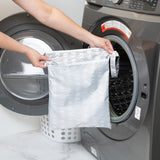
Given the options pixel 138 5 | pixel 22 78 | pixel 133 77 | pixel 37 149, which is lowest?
pixel 37 149

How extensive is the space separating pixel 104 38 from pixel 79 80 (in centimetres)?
23

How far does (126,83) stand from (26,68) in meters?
0.59

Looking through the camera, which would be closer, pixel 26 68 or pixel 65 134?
pixel 26 68

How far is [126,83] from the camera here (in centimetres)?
137

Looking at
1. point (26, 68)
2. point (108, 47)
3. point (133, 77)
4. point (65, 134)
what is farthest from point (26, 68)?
point (133, 77)

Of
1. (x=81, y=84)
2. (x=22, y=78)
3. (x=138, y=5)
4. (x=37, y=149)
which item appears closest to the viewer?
(x=138, y=5)

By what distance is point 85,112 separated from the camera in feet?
4.33

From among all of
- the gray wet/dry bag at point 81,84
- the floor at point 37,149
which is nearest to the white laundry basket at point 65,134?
Answer: the floor at point 37,149

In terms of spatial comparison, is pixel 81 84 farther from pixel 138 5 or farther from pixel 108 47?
pixel 138 5

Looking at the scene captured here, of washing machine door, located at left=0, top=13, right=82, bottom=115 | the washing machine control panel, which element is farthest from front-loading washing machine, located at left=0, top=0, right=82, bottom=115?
the washing machine control panel

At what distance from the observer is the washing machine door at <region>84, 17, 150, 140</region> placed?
111 cm

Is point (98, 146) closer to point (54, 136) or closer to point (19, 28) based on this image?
point (54, 136)

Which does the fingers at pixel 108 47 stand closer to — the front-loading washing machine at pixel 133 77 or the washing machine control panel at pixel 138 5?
the front-loading washing machine at pixel 133 77

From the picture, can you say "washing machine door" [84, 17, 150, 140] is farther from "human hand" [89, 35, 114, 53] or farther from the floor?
the floor
